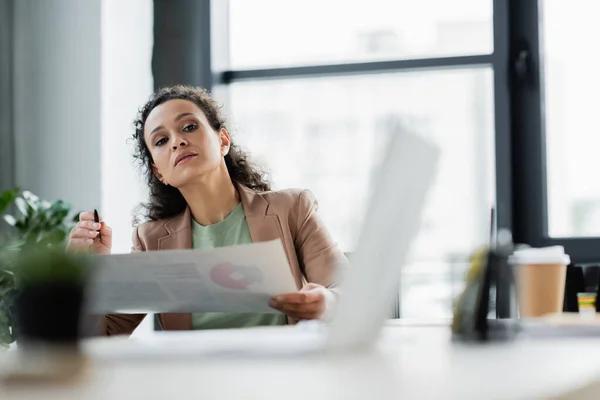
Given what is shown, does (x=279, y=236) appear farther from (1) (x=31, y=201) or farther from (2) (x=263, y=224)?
(1) (x=31, y=201)

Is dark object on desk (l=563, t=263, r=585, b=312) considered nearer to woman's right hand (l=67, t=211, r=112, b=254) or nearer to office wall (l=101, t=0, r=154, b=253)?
woman's right hand (l=67, t=211, r=112, b=254)

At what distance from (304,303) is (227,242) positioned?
835 mm

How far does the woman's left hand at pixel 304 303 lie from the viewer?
1.43m

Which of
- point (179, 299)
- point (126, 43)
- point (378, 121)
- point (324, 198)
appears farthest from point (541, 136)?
point (179, 299)

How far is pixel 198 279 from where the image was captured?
4.31 ft

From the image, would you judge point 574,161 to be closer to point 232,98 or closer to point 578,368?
point 232,98

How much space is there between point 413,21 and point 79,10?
136 cm

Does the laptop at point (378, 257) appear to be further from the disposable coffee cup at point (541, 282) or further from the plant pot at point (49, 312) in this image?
the disposable coffee cup at point (541, 282)

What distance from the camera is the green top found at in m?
2.12

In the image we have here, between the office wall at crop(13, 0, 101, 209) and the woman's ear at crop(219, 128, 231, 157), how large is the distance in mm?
966

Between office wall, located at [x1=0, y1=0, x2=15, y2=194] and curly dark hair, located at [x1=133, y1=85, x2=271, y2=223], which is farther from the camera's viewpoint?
office wall, located at [x1=0, y1=0, x2=15, y2=194]

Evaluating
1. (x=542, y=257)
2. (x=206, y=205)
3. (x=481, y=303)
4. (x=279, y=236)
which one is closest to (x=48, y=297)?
(x=481, y=303)

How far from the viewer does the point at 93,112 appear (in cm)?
340

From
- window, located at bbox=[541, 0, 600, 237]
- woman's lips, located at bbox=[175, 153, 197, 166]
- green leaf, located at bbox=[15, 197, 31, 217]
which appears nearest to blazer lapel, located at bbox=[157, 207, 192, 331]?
woman's lips, located at bbox=[175, 153, 197, 166]
